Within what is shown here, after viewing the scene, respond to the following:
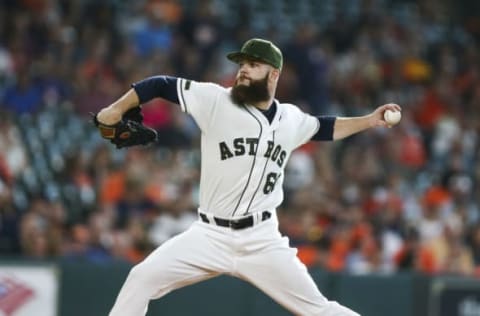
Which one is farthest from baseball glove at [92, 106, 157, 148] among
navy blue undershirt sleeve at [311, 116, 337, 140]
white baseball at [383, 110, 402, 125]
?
white baseball at [383, 110, 402, 125]

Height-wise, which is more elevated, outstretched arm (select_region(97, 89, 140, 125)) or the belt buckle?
outstretched arm (select_region(97, 89, 140, 125))

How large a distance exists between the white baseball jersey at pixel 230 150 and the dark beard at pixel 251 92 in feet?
0.12

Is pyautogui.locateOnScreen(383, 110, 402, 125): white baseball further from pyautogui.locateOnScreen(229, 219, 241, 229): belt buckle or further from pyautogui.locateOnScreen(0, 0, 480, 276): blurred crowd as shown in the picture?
pyautogui.locateOnScreen(0, 0, 480, 276): blurred crowd

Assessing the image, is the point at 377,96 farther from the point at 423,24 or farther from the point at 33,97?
the point at 33,97

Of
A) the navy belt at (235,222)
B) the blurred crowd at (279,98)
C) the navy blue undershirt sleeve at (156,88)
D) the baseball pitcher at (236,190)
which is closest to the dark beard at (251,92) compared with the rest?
the baseball pitcher at (236,190)

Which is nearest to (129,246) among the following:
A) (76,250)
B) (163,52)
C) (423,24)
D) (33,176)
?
(76,250)

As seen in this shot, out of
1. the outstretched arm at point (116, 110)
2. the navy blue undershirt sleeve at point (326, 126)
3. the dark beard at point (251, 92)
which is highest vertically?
the dark beard at point (251, 92)

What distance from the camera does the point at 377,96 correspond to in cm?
1448

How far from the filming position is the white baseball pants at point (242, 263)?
6598 mm

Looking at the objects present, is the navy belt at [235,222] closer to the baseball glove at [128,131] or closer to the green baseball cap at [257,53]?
the baseball glove at [128,131]

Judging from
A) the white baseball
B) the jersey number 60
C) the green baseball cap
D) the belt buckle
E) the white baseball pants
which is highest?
the green baseball cap

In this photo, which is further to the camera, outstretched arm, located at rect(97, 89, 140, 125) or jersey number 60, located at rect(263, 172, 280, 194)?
jersey number 60, located at rect(263, 172, 280, 194)

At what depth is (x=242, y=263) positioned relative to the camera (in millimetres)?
6676

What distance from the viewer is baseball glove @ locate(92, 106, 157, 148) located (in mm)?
6590
